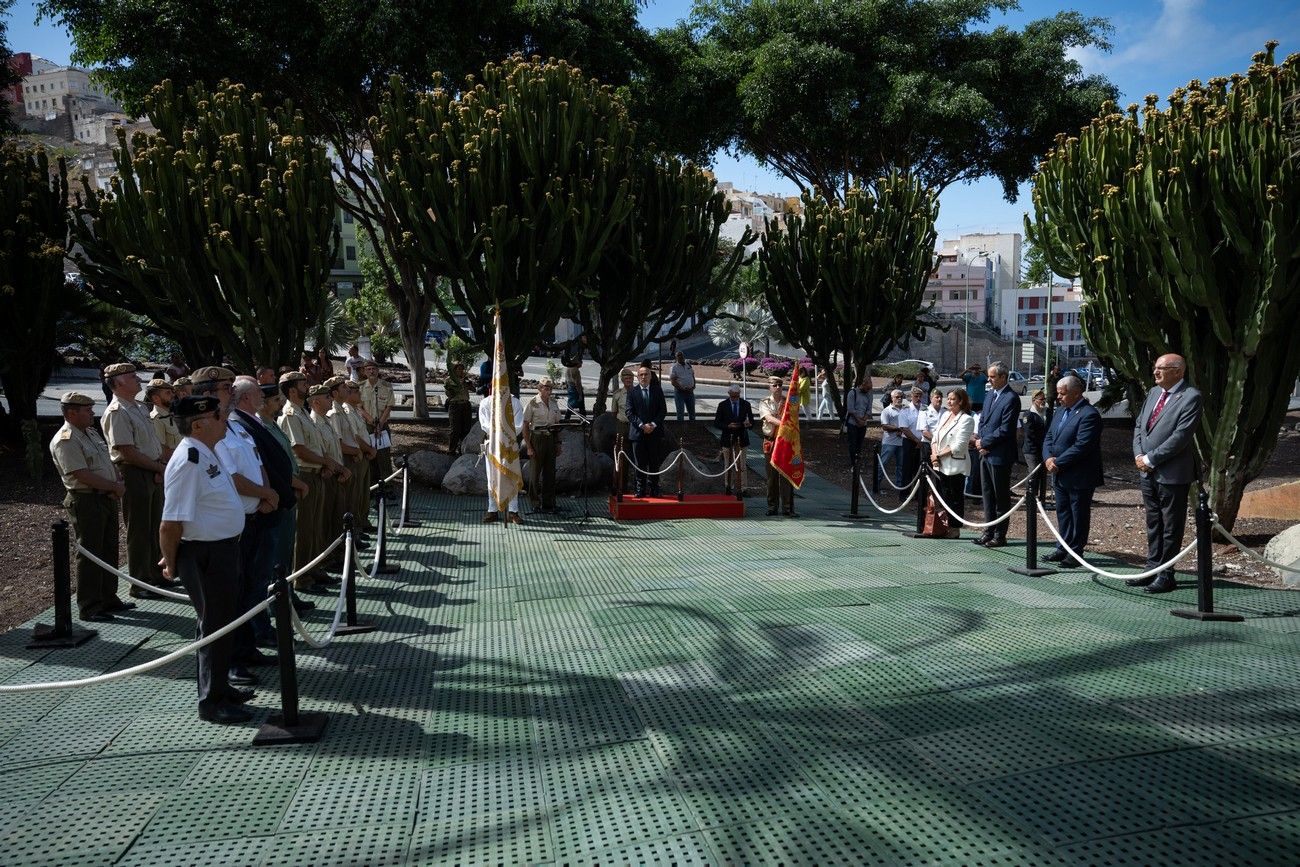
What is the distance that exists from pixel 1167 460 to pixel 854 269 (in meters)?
11.8

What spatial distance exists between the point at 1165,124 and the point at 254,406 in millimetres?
8849

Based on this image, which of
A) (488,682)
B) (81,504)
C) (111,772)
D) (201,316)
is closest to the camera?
(111,772)

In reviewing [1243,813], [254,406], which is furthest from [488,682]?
[1243,813]

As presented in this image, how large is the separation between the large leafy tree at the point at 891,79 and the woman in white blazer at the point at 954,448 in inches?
548

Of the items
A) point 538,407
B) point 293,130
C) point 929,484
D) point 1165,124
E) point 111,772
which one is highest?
point 293,130

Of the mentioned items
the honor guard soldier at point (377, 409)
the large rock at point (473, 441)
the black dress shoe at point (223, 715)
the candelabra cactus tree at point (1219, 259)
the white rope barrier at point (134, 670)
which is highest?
the candelabra cactus tree at point (1219, 259)

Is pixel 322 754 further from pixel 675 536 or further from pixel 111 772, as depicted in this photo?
pixel 675 536

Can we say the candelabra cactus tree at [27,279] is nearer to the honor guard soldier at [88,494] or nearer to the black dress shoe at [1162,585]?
the honor guard soldier at [88,494]

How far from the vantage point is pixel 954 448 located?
926cm

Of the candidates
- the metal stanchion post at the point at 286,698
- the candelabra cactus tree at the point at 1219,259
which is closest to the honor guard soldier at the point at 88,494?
the metal stanchion post at the point at 286,698

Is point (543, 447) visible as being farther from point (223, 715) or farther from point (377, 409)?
point (223, 715)

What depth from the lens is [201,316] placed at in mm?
13367

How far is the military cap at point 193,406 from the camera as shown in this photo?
4.32 m

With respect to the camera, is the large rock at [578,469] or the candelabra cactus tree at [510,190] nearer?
the candelabra cactus tree at [510,190]
